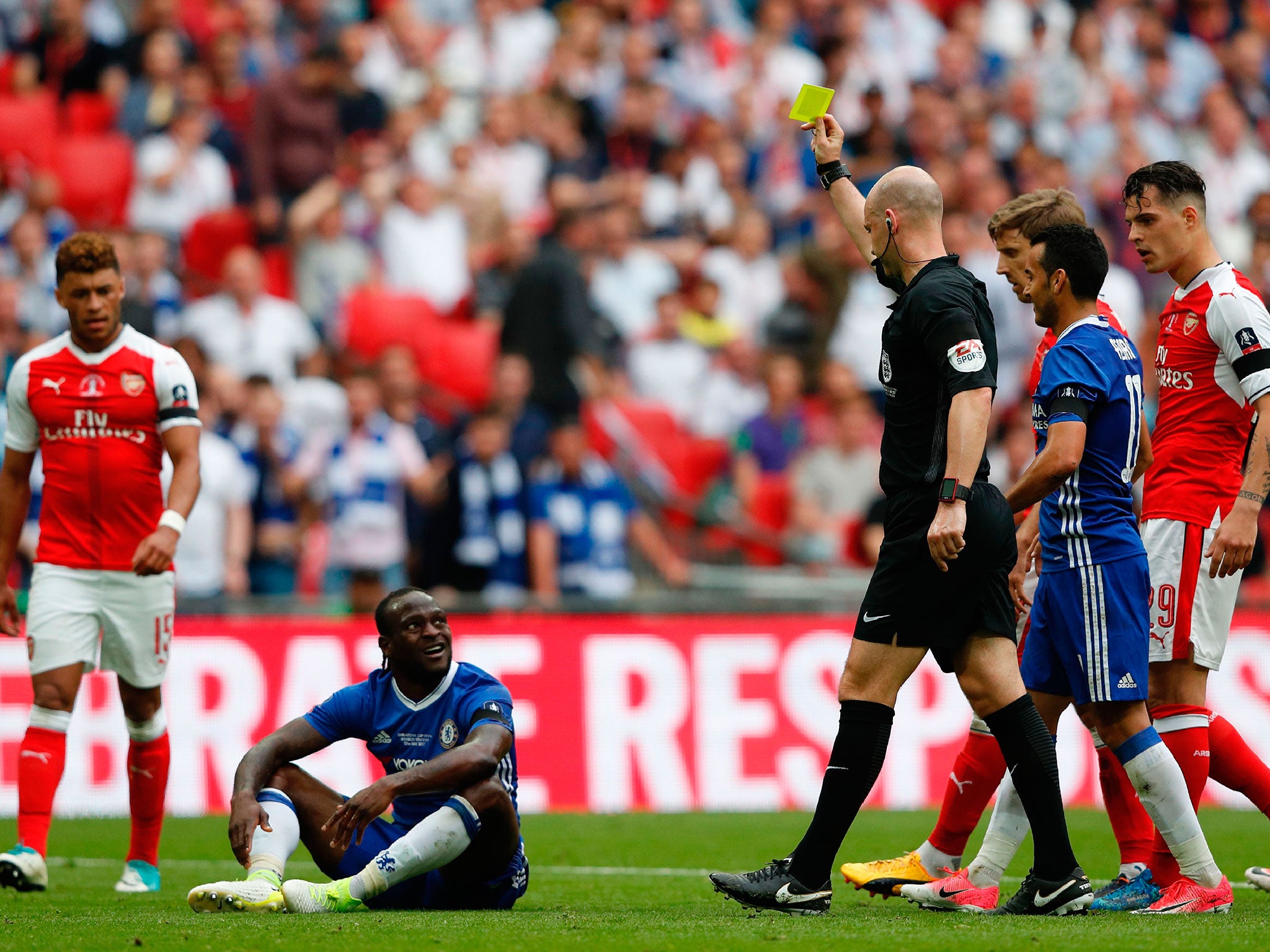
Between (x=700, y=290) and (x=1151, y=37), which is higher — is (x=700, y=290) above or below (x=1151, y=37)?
below

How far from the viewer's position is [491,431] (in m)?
13.0

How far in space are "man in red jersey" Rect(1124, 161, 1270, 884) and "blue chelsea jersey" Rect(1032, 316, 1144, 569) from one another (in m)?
0.42

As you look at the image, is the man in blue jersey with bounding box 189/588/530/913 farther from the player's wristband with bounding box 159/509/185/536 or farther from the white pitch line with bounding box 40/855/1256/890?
the white pitch line with bounding box 40/855/1256/890

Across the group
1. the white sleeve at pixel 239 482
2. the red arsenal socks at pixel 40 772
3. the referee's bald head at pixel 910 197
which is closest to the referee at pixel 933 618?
the referee's bald head at pixel 910 197

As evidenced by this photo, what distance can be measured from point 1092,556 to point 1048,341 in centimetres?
93

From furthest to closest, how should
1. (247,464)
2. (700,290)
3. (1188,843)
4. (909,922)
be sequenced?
(700,290) → (247,464) → (1188,843) → (909,922)

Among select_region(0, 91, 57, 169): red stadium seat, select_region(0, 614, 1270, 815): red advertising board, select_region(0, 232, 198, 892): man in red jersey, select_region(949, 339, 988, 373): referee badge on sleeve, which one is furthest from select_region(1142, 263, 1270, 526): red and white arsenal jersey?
select_region(0, 91, 57, 169): red stadium seat

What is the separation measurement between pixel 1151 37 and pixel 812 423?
8639mm

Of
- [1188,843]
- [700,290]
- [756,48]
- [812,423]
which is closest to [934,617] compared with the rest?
[1188,843]

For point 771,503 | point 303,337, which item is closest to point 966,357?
point 771,503

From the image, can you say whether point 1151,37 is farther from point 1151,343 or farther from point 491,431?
point 491,431

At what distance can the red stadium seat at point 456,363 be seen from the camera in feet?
49.9

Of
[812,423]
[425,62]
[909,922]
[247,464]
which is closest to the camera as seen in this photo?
[909,922]

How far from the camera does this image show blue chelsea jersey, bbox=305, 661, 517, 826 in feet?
21.1
